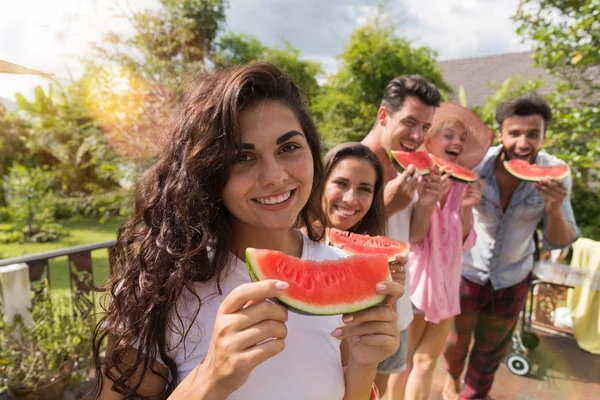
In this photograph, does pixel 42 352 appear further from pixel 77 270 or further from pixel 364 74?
pixel 364 74

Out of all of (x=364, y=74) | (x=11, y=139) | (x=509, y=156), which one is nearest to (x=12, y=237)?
(x=11, y=139)

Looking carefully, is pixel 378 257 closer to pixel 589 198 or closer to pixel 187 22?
pixel 589 198

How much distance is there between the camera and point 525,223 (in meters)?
3.77

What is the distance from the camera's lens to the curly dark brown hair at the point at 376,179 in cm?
273

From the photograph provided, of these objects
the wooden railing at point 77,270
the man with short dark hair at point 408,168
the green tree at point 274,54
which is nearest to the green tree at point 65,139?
the green tree at point 274,54

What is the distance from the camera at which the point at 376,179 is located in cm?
280

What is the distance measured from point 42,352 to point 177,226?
3.27m

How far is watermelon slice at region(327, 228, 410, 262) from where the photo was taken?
7.30ft

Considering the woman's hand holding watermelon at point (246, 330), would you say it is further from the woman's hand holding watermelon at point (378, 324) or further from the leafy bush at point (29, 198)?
the leafy bush at point (29, 198)

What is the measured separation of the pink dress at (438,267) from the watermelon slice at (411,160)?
19.3 inches

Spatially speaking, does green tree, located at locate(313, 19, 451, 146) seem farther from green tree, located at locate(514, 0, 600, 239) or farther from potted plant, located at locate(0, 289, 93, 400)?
potted plant, located at locate(0, 289, 93, 400)

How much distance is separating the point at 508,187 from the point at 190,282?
3.53 metres

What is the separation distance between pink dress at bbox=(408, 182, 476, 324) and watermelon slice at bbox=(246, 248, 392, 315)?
6.77ft

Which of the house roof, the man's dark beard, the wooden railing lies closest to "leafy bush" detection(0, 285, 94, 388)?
the wooden railing
